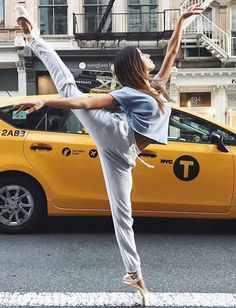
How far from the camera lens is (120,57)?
317 centimetres

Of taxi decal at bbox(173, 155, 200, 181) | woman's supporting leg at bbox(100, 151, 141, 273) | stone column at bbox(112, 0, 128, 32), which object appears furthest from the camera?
stone column at bbox(112, 0, 128, 32)

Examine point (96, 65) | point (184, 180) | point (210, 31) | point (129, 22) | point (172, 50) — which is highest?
point (129, 22)

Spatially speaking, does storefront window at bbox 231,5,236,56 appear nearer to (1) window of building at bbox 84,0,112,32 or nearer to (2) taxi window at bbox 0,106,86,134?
(1) window of building at bbox 84,0,112,32

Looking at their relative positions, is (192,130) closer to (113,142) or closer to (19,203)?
(19,203)

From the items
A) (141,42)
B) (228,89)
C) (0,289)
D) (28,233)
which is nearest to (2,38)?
(141,42)

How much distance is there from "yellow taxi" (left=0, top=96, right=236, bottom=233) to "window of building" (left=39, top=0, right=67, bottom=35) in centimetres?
1310

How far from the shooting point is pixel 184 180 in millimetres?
5504

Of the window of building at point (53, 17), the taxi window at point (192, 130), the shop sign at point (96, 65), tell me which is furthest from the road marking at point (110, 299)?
the window of building at point (53, 17)

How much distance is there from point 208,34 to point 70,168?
13996mm

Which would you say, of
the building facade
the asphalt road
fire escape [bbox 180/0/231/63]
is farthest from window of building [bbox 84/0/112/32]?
the asphalt road

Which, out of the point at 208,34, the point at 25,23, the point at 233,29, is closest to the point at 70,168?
the point at 25,23

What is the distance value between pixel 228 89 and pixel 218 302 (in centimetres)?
1543

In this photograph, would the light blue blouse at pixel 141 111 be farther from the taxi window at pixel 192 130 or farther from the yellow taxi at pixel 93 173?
the taxi window at pixel 192 130

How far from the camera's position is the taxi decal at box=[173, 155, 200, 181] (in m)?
5.49
